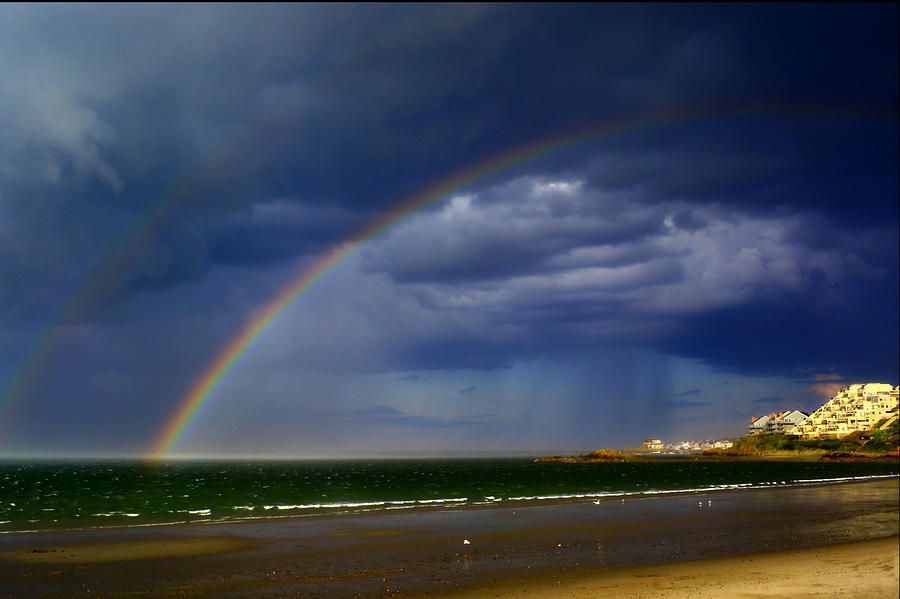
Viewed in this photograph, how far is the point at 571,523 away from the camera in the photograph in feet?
135

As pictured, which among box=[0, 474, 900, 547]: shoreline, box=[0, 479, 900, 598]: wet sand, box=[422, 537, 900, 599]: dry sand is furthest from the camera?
box=[0, 474, 900, 547]: shoreline

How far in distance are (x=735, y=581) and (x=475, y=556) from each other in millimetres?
10781

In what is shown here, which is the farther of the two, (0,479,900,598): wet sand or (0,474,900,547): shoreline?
(0,474,900,547): shoreline

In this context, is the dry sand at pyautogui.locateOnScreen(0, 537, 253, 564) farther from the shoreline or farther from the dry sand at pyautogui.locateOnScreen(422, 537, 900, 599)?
the dry sand at pyautogui.locateOnScreen(422, 537, 900, 599)

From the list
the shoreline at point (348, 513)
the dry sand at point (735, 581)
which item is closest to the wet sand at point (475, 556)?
the dry sand at point (735, 581)

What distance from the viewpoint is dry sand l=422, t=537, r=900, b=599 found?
19.0 meters

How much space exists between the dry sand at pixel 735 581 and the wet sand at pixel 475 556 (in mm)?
63

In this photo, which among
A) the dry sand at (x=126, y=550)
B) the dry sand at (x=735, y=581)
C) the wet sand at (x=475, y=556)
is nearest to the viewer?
the dry sand at (x=735, y=581)

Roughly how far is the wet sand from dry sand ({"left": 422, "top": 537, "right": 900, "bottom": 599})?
0.21 ft

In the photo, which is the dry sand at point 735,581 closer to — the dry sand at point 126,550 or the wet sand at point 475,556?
the wet sand at point 475,556

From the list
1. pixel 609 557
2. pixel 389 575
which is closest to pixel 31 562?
pixel 389 575

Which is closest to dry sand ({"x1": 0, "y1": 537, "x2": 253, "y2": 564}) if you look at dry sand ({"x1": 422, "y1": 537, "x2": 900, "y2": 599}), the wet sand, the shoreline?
the wet sand

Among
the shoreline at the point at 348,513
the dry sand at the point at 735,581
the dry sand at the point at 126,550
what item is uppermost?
the dry sand at the point at 735,581

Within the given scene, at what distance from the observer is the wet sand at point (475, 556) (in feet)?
71.3
